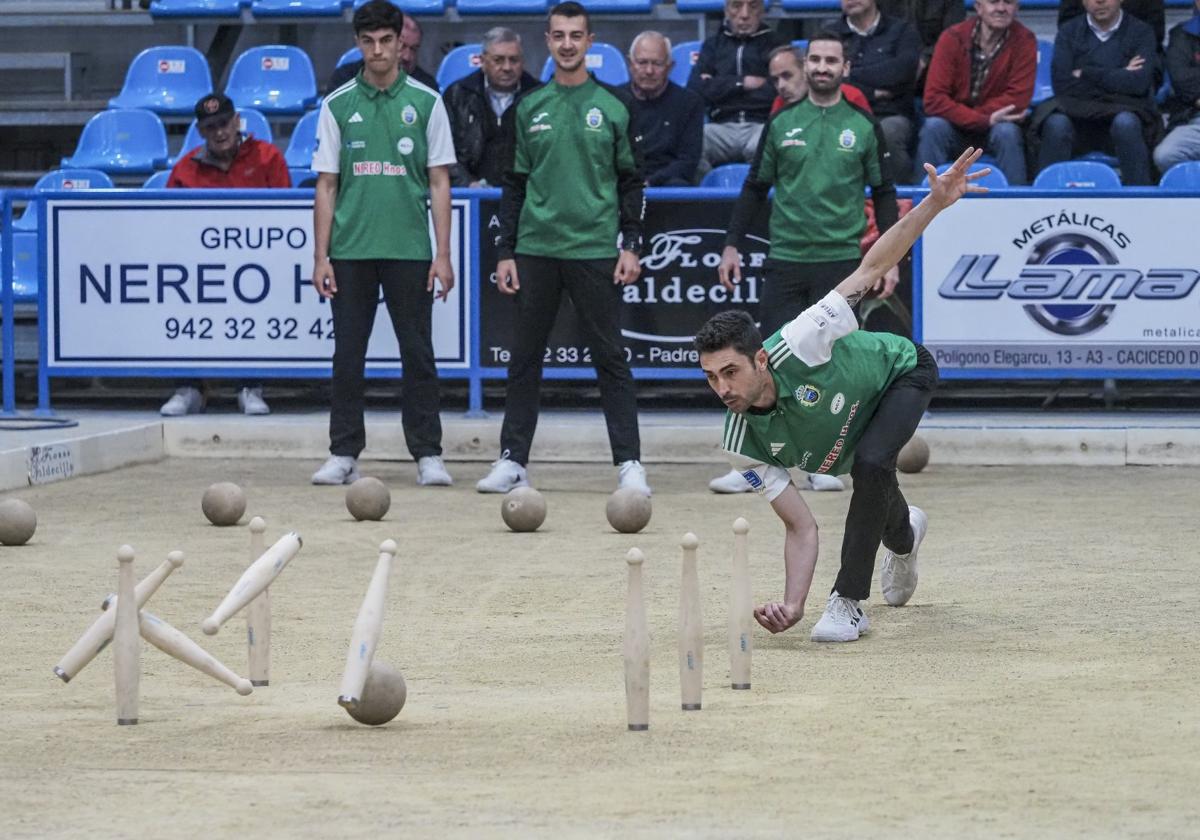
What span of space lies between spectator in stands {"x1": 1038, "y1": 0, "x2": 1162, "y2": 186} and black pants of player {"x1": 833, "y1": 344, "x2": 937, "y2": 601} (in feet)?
23.9

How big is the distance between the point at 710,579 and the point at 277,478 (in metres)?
4.45

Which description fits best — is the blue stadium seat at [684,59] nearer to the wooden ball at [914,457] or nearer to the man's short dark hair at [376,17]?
the wooden ball at [914,457]

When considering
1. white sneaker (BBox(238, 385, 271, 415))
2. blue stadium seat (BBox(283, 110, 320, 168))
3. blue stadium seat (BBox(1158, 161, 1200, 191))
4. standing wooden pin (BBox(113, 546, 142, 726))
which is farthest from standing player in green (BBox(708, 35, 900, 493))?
standing wooden pin (BBox(113, 546, 142, 726))

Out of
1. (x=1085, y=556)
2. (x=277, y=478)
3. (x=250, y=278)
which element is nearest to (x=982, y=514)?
(x=1085, y=556)

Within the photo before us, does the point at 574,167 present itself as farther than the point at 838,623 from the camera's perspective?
Yes

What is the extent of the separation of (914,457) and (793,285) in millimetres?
1662

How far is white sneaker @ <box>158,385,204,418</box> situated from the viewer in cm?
1360

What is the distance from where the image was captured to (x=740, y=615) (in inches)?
232

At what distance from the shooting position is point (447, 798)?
15.3 feet

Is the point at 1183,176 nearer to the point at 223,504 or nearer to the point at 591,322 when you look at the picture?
the point at 591,322

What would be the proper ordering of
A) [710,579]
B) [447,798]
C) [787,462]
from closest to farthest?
1. [447,798]
2. [787,462]
3. [710,579]

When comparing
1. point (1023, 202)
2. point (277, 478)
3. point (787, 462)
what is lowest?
point (277, 478)

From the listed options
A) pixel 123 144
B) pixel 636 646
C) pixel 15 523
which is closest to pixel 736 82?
pixel 123 144

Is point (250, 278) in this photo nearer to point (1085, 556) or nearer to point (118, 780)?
point (1085, 556)
